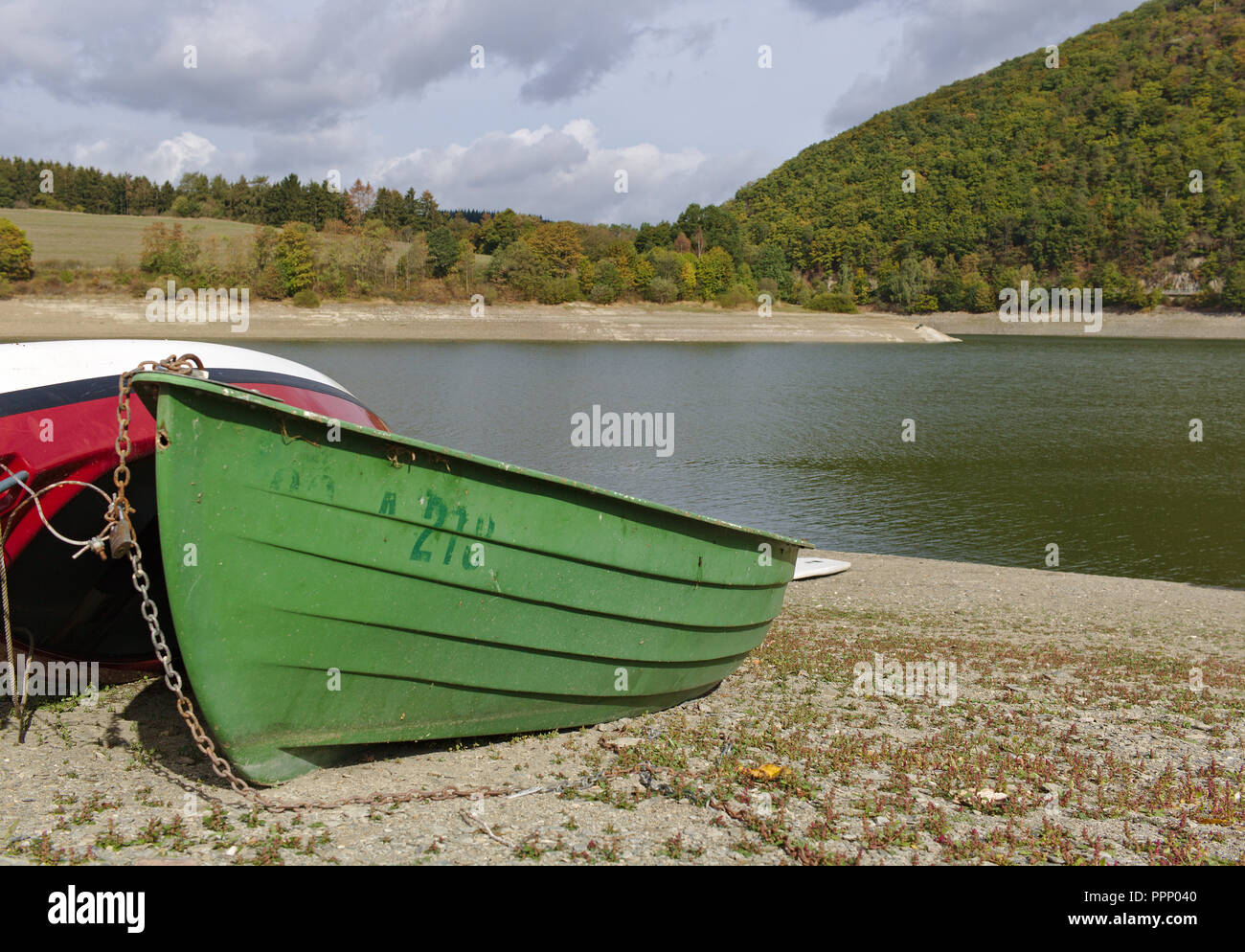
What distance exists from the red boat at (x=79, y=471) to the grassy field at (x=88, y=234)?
Answer: 9144cm

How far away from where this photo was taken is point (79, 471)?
212 inches

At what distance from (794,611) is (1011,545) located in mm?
8473

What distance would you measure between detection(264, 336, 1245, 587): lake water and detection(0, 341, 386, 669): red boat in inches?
516

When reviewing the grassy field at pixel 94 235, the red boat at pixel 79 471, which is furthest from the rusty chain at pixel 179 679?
the grassy field at pixel 94 235

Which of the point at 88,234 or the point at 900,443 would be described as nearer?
the point at 900,443

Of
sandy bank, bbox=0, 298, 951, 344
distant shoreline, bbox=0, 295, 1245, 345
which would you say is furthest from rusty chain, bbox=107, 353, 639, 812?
sandy bank, bbox=0, 298, 951, 344

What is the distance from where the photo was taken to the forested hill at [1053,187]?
123m

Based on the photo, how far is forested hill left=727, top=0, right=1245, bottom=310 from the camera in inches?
4857

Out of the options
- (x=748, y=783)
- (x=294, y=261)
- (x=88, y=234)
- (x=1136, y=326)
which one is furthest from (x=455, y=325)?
(x=1136, y=326)

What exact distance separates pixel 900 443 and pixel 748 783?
25.3 m

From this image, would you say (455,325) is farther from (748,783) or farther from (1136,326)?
(1136,326)

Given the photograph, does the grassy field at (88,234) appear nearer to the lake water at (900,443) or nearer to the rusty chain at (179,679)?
the lake water at (900,443)

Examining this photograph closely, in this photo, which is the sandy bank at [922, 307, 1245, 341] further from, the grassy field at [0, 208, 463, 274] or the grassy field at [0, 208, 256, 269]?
the grassy field at [0, 208, 256, 269]

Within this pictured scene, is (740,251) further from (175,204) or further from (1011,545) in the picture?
(1011,545)
